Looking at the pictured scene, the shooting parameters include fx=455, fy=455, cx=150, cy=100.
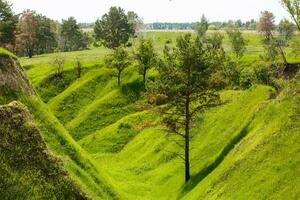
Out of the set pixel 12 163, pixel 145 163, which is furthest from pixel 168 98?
pixel 12 163

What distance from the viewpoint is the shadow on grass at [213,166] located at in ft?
161

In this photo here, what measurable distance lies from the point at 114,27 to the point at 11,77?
5253 inches

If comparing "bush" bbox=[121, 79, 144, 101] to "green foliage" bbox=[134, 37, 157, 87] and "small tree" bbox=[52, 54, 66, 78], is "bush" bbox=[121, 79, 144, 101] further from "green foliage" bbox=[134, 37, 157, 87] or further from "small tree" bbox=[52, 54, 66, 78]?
"small tree" bbox=[52, 54, 66, 78]

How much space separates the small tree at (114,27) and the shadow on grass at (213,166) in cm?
11825

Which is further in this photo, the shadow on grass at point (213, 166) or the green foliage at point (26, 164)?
the shadow on grass at point (213, 166)

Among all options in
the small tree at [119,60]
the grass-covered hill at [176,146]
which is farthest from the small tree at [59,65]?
the small tree at [119,60]

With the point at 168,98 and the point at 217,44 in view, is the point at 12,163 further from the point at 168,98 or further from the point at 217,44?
the point at 217,44

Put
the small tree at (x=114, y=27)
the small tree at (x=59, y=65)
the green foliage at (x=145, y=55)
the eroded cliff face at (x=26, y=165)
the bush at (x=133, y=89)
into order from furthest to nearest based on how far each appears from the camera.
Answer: the small tree at (x=114, y=27)
the small tree at (x=59, y=65)
the bush at (x=133, y=89)
the green foliage at (x=145, y=55)
the eroded cliff face at (x=26, y=165)

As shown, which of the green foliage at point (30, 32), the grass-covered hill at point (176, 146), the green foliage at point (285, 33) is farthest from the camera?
the green foliage at point (285, 33)

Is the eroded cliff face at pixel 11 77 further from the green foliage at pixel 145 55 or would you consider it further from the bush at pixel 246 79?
the green foliage at pixel 145 55

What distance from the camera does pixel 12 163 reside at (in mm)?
30578

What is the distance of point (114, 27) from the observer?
167875 mm

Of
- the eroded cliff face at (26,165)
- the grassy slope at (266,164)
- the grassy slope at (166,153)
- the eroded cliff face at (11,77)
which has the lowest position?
the grassy slope at (166,153)

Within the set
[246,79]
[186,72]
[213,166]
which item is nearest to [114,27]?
[246,79]
